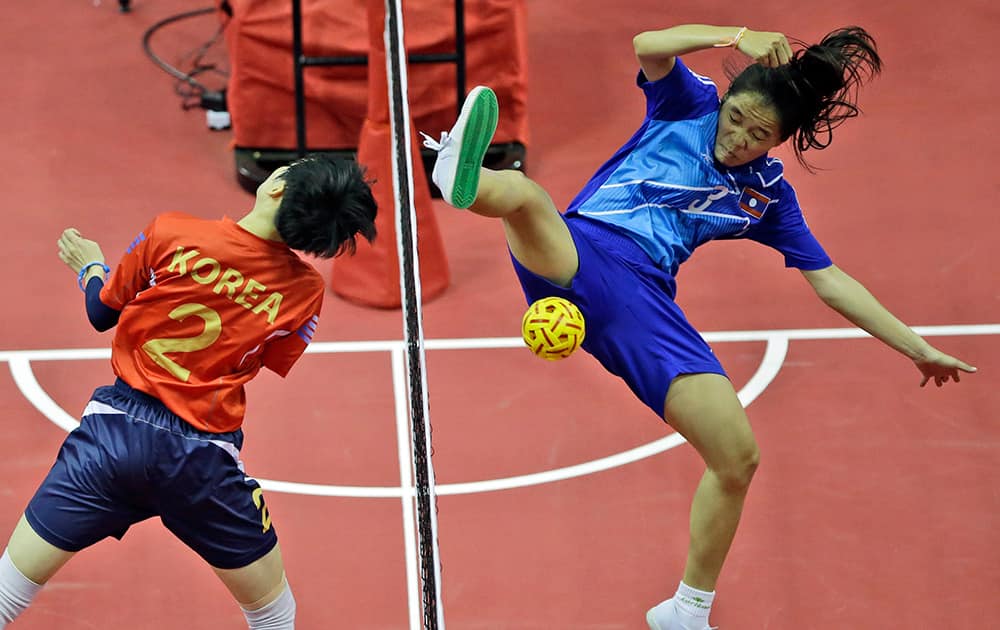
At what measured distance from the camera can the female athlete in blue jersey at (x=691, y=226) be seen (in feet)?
15.2

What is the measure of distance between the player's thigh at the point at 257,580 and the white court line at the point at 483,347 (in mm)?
1620

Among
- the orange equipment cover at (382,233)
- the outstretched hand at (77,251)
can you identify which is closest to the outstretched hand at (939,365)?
the outstretched hand at (77,251)

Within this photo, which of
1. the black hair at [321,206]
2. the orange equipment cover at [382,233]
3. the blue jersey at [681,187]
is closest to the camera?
the black hair at [321,206]

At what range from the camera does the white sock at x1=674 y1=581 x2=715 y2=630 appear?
5.09 m

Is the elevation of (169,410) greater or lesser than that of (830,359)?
greater

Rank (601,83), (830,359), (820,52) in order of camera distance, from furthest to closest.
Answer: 1. (601,83)
2. (830,359)
3. (820,52)

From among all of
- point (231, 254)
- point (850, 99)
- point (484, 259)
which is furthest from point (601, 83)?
point (231, 254)

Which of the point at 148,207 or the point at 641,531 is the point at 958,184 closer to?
the point at 641,531

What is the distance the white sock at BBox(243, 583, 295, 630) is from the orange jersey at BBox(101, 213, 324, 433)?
0.62 m

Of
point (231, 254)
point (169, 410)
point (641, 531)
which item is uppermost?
point (231, 254)

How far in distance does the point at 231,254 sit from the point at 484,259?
3.85m

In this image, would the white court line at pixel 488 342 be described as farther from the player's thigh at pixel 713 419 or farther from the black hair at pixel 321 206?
the black hair at pixel 321 206

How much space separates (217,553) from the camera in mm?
4383

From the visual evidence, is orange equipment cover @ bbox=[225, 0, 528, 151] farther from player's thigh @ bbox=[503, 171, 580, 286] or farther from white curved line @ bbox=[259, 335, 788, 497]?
player's thigh @ bbox=[503, 171, 580, 286]
